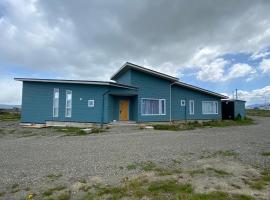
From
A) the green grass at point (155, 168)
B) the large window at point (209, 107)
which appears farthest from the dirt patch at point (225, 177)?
the large window at point (209, 107)

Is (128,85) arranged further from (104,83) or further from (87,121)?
(87,121)

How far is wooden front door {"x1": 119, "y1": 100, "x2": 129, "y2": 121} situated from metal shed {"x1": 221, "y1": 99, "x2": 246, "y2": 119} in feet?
44.8

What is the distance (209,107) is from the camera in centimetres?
2519

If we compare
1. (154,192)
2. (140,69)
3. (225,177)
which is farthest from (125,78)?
(154,192)

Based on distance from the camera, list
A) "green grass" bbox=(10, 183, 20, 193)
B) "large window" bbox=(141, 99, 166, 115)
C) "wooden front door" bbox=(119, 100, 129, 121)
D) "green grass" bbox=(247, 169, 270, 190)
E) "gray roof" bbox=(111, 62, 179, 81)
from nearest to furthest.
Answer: "green grass" bbox=(247, 169, 270, 190) < "green grass" bbox=(10, 183, 20, 193) < "gray roof" bbox=(111, 62, 179, 81) < "large window" bbox=(141, 99, 166, 115) < "wooden front door" bbox=(119, 100, 129, 121)

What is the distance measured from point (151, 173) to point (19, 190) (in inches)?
116

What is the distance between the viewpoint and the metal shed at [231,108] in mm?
27891

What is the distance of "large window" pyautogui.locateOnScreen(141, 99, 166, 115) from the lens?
20.1 m

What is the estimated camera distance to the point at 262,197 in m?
4.20

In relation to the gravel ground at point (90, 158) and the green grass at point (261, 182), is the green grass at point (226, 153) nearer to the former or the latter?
the gravel ground at point (90, 158)

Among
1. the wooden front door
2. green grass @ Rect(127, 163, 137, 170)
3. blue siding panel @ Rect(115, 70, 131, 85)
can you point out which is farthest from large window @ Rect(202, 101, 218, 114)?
green grass @ Rect(127, 163, 137, 170)

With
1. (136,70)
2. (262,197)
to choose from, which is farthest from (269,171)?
(136,70)

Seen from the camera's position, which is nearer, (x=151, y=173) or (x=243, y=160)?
(x=151, y=173)

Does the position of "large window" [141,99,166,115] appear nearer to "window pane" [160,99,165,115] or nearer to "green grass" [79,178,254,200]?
"window pane" [160,99,165,115]
